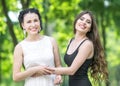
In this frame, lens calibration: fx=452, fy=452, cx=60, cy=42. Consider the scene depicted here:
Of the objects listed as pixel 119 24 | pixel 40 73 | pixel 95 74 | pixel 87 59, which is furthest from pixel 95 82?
pixel 119 24

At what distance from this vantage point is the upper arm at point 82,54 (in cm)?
623

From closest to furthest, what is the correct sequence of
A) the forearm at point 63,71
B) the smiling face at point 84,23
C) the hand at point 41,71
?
the hand at point 41,71 < the forearm at point 63,71 < the smiling face at point 84,23

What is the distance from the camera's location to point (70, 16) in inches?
571

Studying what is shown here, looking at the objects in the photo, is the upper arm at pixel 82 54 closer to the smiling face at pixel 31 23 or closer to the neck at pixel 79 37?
the neck at pixel 79 37

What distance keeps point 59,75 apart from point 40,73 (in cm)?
33

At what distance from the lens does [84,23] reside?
21.0 ft

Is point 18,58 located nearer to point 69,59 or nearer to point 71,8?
point 69,59

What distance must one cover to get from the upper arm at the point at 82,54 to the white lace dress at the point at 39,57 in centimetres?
32

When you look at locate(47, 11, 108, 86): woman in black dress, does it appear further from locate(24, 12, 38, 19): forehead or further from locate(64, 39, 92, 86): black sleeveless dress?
locate(24, 12, 38, 19): forehead

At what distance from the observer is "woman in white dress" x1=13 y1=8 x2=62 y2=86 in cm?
607

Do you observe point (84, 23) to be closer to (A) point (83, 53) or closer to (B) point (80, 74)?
(A) point (83, 53)

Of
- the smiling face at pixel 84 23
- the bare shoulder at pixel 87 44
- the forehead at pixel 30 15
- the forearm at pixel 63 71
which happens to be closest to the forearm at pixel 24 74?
the forearm at pixel 63 71

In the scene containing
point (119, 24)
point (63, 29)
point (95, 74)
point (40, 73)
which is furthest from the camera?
point (63, 29)

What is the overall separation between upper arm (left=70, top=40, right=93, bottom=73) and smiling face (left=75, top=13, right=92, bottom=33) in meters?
0.19
